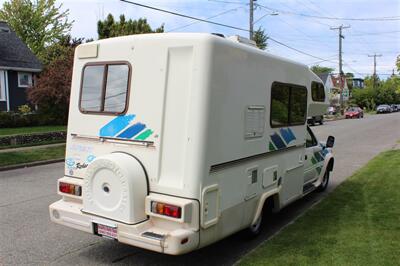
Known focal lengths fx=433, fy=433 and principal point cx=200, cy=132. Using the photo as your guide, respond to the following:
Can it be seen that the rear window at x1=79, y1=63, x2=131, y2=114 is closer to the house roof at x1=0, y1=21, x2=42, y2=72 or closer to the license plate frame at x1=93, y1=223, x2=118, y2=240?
the license plate frame at x1=93, y1=223, x2=118, y2=240

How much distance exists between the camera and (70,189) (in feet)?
17.7

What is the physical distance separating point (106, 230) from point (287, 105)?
3223 millimetres

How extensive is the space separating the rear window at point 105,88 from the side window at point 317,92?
3652 millimetres

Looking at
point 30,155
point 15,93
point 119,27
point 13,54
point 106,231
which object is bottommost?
point 30,155

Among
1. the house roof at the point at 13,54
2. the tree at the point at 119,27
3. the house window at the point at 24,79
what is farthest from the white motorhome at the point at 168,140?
the house window at the point at 24,79

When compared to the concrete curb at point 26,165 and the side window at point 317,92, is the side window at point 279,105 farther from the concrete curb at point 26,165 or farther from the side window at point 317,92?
the concrete curb at point 26,165

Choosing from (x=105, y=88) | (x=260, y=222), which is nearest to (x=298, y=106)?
(x=260, y=222)

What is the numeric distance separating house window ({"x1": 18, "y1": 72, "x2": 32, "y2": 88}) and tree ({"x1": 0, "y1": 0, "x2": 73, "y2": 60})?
1713cm

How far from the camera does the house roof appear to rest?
2911 centimetres

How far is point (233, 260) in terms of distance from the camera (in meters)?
5.34

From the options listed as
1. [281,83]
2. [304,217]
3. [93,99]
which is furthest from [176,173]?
[304,217]

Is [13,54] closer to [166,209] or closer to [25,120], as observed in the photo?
[25,120]

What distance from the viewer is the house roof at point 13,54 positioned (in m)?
29.1

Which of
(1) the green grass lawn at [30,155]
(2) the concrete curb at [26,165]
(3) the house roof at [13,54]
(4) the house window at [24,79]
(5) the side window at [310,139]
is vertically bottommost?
(2) the concrete curb at [26,165]
